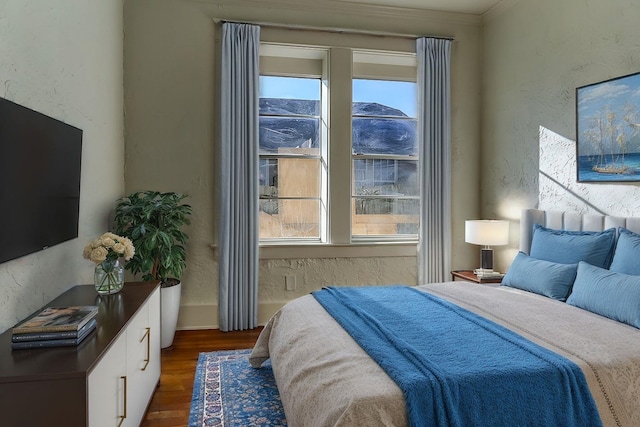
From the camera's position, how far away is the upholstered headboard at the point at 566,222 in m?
2.94

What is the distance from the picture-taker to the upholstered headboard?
2936 millimetres

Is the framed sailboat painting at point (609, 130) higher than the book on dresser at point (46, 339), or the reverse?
the framed sailboat painting at point (609, 130)

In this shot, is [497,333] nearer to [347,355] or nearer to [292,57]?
[347,355]

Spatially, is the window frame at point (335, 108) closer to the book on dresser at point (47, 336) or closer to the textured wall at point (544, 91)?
the textured wall at point (544, 91)

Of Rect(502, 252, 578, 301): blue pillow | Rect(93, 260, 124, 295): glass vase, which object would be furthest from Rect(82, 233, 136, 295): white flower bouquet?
Rect(502, 252, 578, 301): blue pillow

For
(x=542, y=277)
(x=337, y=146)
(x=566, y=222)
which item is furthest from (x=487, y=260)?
(x=337, y=146)

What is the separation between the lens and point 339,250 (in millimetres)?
4367

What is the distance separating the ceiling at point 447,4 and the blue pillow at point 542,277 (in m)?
2.52

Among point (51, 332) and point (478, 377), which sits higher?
point (51, 332)

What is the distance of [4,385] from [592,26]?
13.0ft

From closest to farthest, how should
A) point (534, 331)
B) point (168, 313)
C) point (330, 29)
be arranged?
point (534, 331), point (168, 313), point (330, 29)

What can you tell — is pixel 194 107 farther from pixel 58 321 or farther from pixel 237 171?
pixel 58 321

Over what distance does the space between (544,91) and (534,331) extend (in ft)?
7.67

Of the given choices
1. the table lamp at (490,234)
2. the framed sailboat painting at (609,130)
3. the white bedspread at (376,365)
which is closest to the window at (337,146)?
the table lamp at (490,234)
